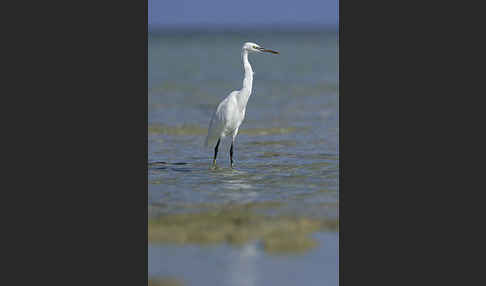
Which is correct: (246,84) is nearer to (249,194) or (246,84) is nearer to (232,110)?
(232,110)

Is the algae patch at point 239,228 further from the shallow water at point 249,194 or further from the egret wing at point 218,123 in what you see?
the egret wing at point 218,123

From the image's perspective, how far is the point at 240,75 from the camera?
25328 millimetres

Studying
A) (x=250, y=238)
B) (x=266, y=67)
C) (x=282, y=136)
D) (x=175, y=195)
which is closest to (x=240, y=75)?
(x=266, y=67)

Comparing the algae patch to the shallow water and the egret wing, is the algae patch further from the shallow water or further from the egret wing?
the egret wing

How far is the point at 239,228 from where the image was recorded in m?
5.64

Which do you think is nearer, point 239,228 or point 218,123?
point 239,228

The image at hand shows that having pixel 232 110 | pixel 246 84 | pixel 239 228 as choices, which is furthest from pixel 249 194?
pixel 246 84

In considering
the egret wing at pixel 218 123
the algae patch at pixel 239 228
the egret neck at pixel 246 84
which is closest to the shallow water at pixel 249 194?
the algae patch at pixel 239 228

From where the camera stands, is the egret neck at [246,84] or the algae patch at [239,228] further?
the egret neck at [246,84]

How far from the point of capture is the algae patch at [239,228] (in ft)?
17.2

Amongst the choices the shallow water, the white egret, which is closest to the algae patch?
the shallow water

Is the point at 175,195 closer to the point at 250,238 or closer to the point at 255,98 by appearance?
the point at 250,238

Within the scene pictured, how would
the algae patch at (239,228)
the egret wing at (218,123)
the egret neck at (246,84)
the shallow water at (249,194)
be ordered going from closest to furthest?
the shallow water at (249,194) → the algae patch at (239,228) → the egret neck at (246,84) → the egret wing at (218,123)

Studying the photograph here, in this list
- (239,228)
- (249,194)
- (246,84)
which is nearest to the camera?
(239,228)
